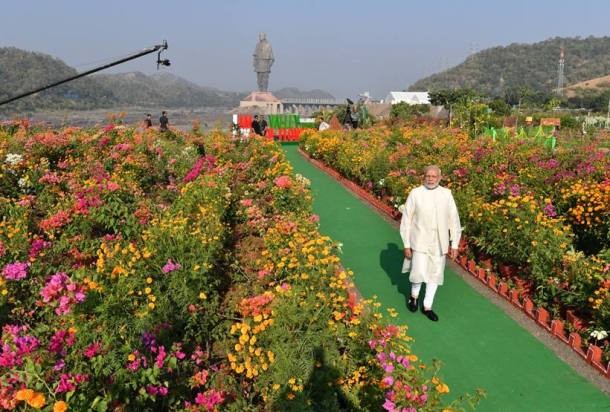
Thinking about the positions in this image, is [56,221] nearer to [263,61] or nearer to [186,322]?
[186,322]

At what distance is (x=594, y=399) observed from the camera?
337 cm

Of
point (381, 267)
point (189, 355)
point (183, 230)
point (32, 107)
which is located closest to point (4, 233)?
point (183, 230)

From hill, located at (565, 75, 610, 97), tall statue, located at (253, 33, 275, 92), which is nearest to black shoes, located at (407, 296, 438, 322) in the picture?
tall statue, located at (253, 33, 275, 92)

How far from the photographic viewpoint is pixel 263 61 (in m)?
153

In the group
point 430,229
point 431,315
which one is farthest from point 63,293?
point 431,315

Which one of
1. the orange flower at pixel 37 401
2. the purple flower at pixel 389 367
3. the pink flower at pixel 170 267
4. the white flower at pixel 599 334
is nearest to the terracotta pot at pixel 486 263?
the white flower at pixel 599 334

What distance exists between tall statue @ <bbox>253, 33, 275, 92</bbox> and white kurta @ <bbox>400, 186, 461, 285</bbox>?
515ft

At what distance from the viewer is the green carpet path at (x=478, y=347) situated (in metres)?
3.42

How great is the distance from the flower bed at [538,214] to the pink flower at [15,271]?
521cm

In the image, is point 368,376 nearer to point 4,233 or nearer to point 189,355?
point 189,355

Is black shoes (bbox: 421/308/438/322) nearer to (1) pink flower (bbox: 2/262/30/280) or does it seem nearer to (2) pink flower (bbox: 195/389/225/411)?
(2) pink flower (bbox: 195/389/225/411)

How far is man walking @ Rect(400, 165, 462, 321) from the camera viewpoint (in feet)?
14.6

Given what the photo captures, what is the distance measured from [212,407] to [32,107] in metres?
186

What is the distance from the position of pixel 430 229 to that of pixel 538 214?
1.54 m
